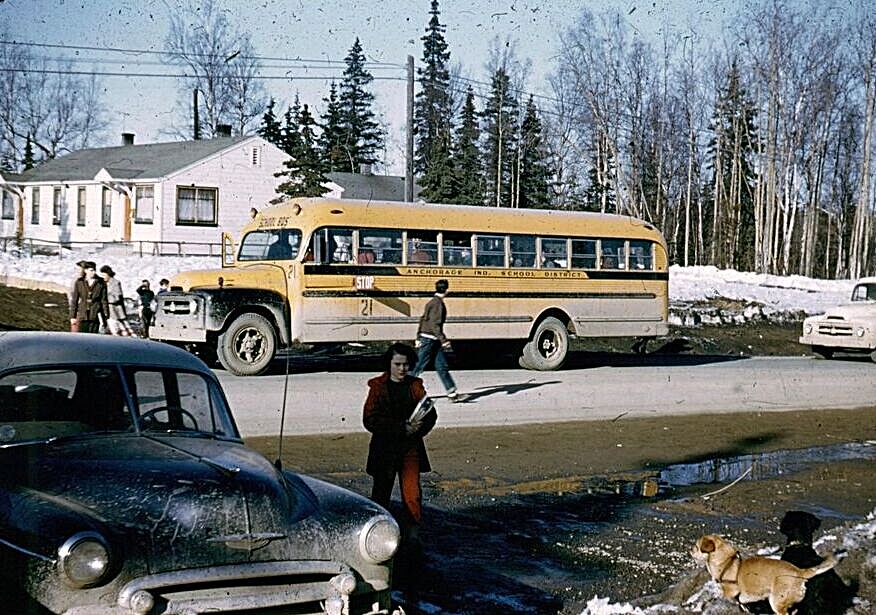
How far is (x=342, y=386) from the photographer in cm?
1734

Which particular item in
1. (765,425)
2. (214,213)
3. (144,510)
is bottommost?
(765,425)

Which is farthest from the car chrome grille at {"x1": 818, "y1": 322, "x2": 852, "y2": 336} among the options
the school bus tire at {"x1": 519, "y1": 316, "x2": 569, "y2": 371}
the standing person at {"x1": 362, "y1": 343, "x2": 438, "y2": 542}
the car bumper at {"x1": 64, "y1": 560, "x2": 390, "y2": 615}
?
the car bumper at {"x1": 64, "y1": 560, "x2": 390, "y2": 615}

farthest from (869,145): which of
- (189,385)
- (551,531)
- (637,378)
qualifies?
(189,385)

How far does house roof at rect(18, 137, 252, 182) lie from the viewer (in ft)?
155

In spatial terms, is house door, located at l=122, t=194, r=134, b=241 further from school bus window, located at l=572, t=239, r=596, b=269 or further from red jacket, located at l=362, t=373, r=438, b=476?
red jacket, located at l=362, t=373, r=438, b=476

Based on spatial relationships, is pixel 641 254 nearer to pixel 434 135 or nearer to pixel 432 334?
pixel 432 334

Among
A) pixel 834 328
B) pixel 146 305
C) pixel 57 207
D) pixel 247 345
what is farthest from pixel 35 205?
pixel 834 328

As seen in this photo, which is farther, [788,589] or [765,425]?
[765,425]

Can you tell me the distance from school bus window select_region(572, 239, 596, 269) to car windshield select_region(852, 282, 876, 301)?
332 inches

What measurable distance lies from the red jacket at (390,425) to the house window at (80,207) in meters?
44.1

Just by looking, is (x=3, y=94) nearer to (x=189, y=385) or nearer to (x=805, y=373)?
(x=805, y=373)

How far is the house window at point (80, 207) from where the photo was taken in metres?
49.7

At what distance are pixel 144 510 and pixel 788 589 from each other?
3492mm

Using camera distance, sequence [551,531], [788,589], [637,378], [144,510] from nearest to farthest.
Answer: [144,510], [788,589], [551,531], [637,378]
